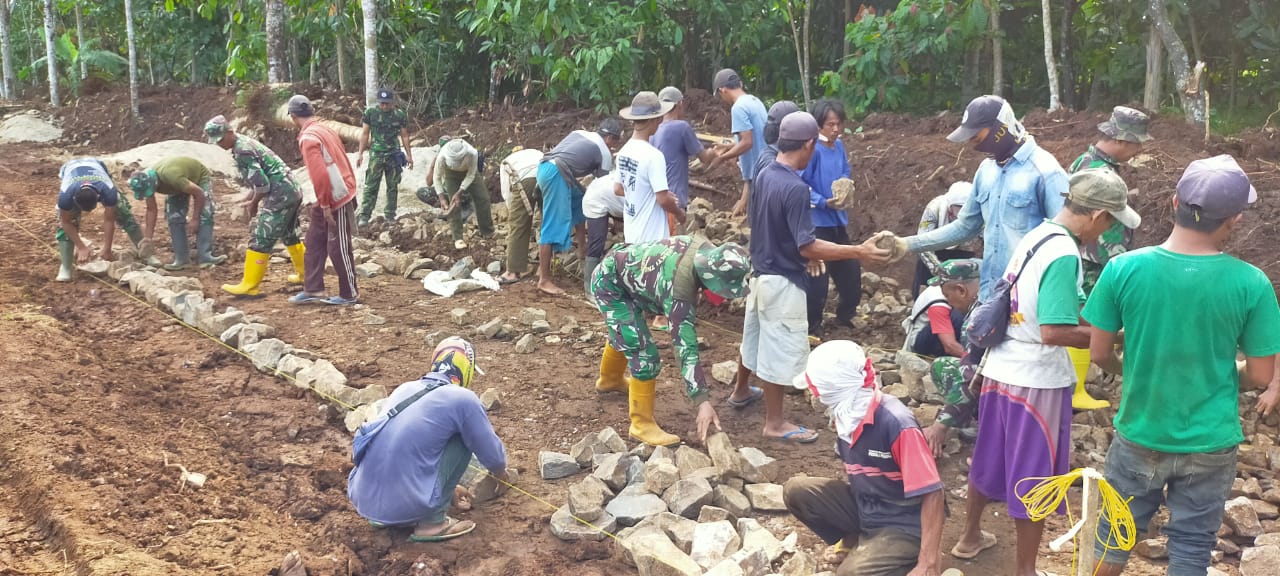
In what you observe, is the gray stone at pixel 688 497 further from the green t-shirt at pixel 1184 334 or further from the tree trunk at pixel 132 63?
the tree trunk at pixel 132 63

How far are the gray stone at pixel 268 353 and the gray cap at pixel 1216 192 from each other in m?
5.45

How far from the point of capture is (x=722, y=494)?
4.67 meters

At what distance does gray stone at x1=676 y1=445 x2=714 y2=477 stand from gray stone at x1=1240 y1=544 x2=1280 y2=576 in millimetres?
2293

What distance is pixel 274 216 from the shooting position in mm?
8055

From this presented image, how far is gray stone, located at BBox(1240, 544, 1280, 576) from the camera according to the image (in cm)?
398

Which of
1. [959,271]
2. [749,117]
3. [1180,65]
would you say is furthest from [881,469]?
[1180,65]

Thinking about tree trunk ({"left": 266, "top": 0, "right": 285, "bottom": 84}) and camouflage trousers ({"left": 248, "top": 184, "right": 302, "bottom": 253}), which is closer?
camouflage trousers ({"left": 248, "top": 184, "right": 302, "bottom": 253})

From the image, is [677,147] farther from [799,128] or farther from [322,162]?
[799,128]

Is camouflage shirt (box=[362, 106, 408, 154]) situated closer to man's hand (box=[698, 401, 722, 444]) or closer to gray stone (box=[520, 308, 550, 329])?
gray stone (box=[520, 308, 550, 329])

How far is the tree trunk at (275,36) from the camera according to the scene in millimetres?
15469

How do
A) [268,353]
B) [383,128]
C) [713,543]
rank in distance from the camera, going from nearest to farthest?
[713,543], [268,353], [383,128]

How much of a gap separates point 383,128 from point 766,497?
726 centimetres

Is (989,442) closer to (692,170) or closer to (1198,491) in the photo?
(1198,491)

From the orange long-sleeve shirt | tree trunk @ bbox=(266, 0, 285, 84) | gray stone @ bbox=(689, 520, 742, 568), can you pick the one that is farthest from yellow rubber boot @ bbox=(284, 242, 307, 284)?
tree trunk @ bbox=(266, 0, 285, 84)
